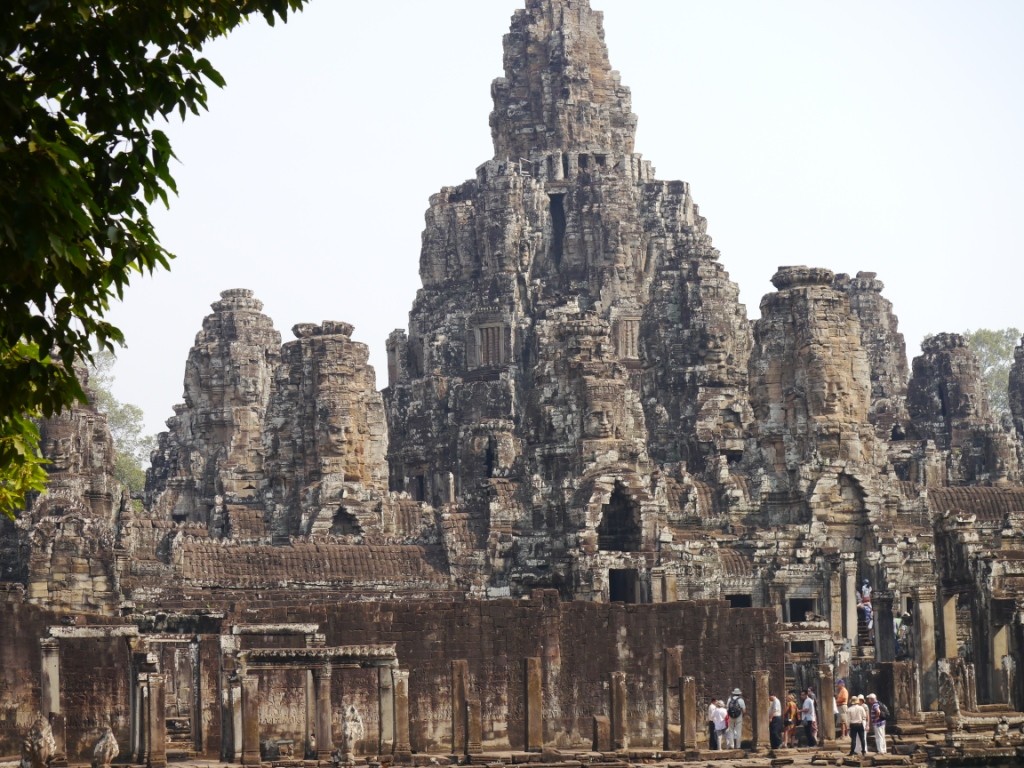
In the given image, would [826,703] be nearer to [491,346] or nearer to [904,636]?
[904,636]

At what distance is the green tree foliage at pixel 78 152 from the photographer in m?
13.8

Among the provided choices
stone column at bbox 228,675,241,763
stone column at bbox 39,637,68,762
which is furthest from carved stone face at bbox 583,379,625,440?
stone column at bbox 39,637,68,762

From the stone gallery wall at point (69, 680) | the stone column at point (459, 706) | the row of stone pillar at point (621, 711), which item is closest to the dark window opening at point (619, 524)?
the row of stone pillar at point (621, 711)

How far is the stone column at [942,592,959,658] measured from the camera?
4516 cm

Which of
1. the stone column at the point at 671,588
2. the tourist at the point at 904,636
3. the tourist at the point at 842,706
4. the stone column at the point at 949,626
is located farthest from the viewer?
the stone column at the point at 671,588

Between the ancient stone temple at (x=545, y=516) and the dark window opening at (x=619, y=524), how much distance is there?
3.3 inches

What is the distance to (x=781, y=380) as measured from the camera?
194 ft

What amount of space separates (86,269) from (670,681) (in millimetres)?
26743

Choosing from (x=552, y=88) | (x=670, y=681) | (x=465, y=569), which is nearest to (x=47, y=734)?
(x=670, y=681)

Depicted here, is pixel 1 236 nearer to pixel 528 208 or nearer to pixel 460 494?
pixel 460 494

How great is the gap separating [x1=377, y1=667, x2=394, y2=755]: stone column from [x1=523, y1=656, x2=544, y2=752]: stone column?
7.61 ft

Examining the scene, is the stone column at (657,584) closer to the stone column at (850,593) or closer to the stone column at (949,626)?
the stone column at (850,593)

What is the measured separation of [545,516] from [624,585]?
294 cm

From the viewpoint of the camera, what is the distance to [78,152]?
48.1 ft
